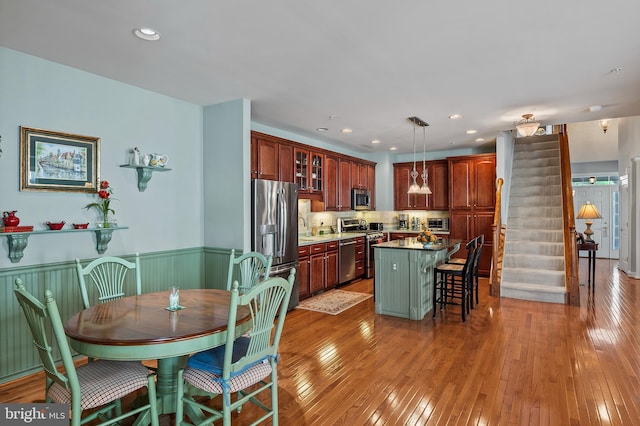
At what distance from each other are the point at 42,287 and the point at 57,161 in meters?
1.13

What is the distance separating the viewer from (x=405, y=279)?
4895 mm

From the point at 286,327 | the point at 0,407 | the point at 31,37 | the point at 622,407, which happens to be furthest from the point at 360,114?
the point at 0,407

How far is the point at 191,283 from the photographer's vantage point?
457cm

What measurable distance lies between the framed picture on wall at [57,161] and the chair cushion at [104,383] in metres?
1.86

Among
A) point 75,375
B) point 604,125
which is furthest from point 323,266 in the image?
point 604,125

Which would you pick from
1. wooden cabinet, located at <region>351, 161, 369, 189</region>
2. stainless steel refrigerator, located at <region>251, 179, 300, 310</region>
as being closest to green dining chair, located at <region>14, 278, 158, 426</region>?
stainless steel refrigerator, located at <region>251, 179, 300, 310</region>

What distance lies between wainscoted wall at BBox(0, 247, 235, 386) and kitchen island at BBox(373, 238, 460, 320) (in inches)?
83.1

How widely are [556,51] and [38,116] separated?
4.48 m

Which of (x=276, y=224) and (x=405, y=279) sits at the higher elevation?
(x=276, y=224)

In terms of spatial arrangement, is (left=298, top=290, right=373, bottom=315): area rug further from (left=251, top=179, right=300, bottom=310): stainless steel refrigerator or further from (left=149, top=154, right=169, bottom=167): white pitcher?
(left=149, top=154, right=169, bottom=167): white pitcher

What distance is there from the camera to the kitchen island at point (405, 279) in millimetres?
4789

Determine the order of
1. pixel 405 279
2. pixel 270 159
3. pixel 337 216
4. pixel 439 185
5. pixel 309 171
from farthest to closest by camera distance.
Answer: pixel 439 185 → pixel 337 216 → pixel 309 171 → pixel 270 159 → pixel 405 279

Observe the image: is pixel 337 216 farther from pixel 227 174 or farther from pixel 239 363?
pixel 239 363

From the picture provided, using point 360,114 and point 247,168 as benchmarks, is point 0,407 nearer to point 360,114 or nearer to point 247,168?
point 247,168
